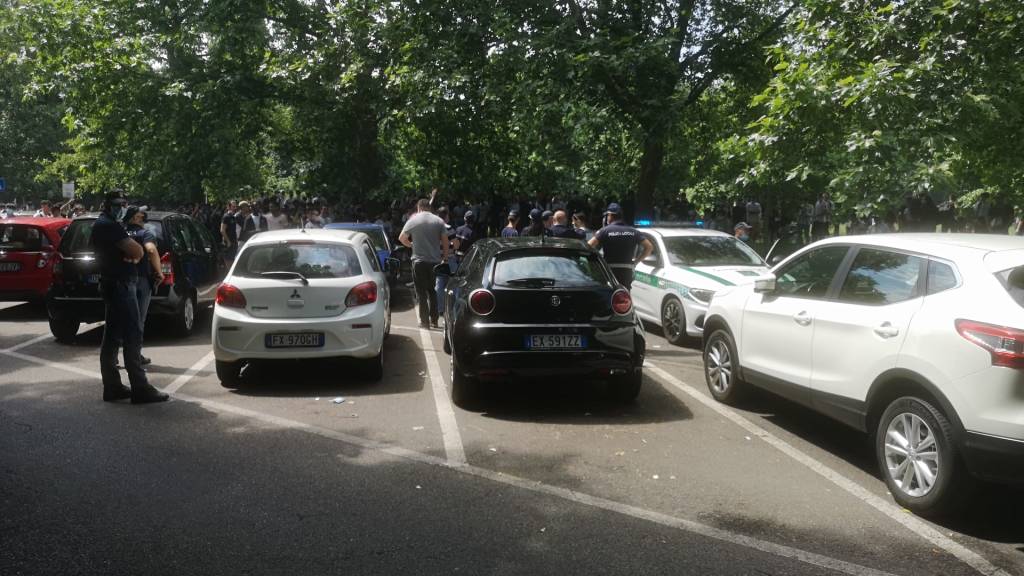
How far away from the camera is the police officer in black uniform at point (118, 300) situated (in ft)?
23.2

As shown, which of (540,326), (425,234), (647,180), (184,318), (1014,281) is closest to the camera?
(1014,281)

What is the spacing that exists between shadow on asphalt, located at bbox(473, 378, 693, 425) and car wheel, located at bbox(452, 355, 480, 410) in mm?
Answer: 135

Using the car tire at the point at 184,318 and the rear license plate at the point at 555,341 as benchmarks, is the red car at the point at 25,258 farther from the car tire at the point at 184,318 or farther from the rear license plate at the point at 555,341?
the rear license plate at the point at 555,341

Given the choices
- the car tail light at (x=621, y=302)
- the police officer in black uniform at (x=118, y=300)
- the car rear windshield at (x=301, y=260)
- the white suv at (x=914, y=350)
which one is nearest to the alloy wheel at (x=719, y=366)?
the white suv at (x=914, y=350)

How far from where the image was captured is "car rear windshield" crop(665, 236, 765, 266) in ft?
36.3

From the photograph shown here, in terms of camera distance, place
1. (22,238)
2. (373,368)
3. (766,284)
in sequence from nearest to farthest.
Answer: (766,284), (373,368), (22,238)

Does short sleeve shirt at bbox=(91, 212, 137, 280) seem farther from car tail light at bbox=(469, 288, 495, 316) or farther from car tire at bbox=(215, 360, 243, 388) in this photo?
car tail light at bbox=(469, 288, 495, 316)

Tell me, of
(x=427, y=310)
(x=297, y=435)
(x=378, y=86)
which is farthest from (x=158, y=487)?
(x=378, y=86)

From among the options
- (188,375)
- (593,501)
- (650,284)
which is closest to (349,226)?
(650,284)

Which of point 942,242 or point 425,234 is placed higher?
point 942,242

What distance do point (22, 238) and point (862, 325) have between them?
12.2 meters

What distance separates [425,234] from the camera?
11242mm

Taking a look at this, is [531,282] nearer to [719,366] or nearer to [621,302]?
[621,302]

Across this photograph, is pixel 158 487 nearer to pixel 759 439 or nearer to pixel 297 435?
pixel 297 435
